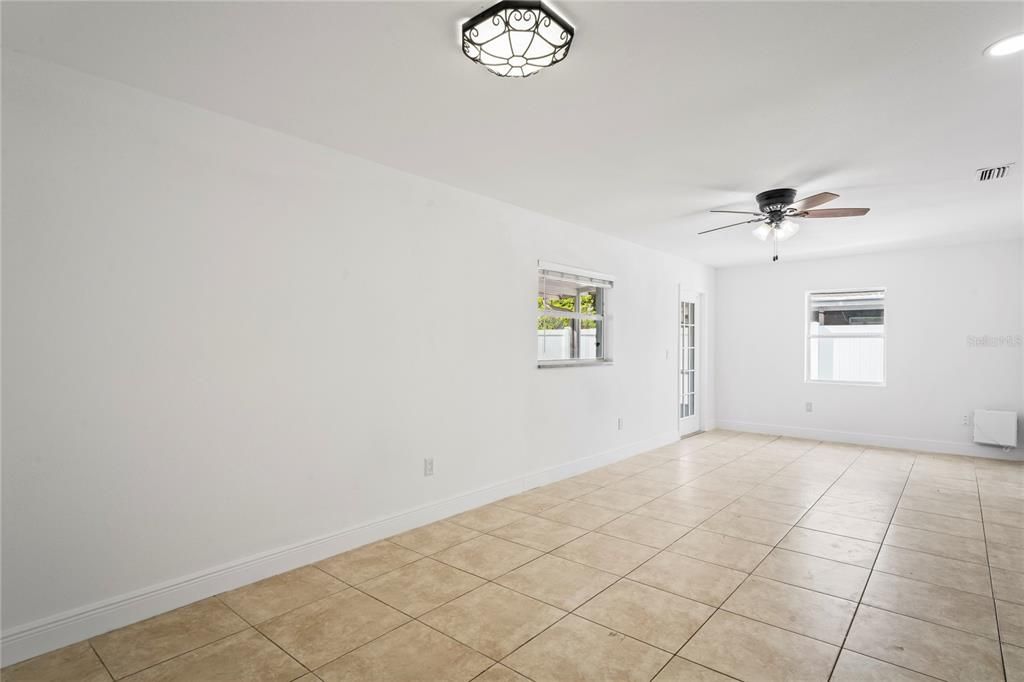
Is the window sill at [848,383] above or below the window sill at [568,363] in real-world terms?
below

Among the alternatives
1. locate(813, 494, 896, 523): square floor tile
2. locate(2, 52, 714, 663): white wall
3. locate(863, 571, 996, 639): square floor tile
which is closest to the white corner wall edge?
locate(813, 494, 896, 523): square floor tile

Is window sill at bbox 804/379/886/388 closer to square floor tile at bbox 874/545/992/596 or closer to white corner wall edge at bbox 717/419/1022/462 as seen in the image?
white corner wall edge at bbox 717/419/1022/462

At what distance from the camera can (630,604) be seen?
2.49 metres

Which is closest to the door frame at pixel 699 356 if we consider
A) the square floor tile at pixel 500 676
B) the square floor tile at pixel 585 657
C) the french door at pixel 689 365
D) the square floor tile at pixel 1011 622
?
the french door at pixel 689 365

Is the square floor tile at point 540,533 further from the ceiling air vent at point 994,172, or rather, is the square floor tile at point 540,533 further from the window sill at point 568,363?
the ceiling air vent at point 994,172

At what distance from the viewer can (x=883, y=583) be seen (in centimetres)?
272

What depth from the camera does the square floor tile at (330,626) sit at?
2.13m

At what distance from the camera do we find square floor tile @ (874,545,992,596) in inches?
107

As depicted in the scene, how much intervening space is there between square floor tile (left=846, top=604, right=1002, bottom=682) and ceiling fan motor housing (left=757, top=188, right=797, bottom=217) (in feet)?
8.90

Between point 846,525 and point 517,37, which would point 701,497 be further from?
point 517,37

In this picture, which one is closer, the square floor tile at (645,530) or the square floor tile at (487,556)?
the square floor tile at (487,556)

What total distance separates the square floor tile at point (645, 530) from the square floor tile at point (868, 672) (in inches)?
48.0

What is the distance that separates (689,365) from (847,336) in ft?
6.61

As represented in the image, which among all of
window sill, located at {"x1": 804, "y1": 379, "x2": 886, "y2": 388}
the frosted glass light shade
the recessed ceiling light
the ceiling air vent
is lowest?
window sill, located at {"x1": 804, "y1": 379, "x2": 886, "y2": 388}
